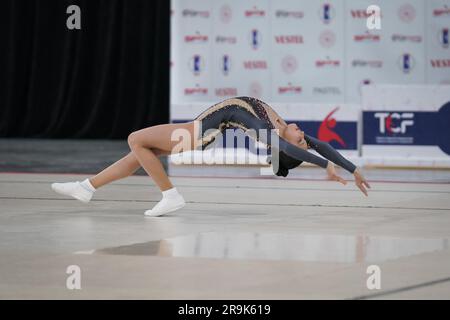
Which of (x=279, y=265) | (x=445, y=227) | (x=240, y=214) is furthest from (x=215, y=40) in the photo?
(x=279, y=265)

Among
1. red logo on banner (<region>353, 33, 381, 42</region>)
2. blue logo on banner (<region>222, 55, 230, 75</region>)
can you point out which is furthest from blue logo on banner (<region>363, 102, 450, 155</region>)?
blue logo on banner (<region>222, 55, 230, 75</region>)

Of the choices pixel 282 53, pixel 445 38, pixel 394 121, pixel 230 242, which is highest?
pixel 445 38

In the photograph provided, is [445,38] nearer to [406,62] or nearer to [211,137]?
[406,62]

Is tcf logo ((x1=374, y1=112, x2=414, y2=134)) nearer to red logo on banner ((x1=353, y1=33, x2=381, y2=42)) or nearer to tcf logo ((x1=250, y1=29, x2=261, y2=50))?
red logo on banner ((x1=353, y1=33, x2=381, y2=42))

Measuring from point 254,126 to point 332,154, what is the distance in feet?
1.79

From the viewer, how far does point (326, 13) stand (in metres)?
12.8

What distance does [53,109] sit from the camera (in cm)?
1645

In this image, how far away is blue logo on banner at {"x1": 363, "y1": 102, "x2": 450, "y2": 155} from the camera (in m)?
11.6

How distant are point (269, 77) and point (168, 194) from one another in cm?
600

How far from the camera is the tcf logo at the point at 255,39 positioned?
42.2ft

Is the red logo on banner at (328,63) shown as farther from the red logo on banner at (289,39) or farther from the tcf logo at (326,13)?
the tcf logo at (326,13)

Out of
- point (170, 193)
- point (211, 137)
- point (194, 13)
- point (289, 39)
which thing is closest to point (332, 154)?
point (211, 137)

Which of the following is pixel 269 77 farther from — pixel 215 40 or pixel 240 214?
pixel 240 214

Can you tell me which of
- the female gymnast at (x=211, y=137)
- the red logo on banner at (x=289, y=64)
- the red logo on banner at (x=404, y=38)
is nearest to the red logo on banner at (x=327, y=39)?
the red logo on banner at (x=289, y=64)
